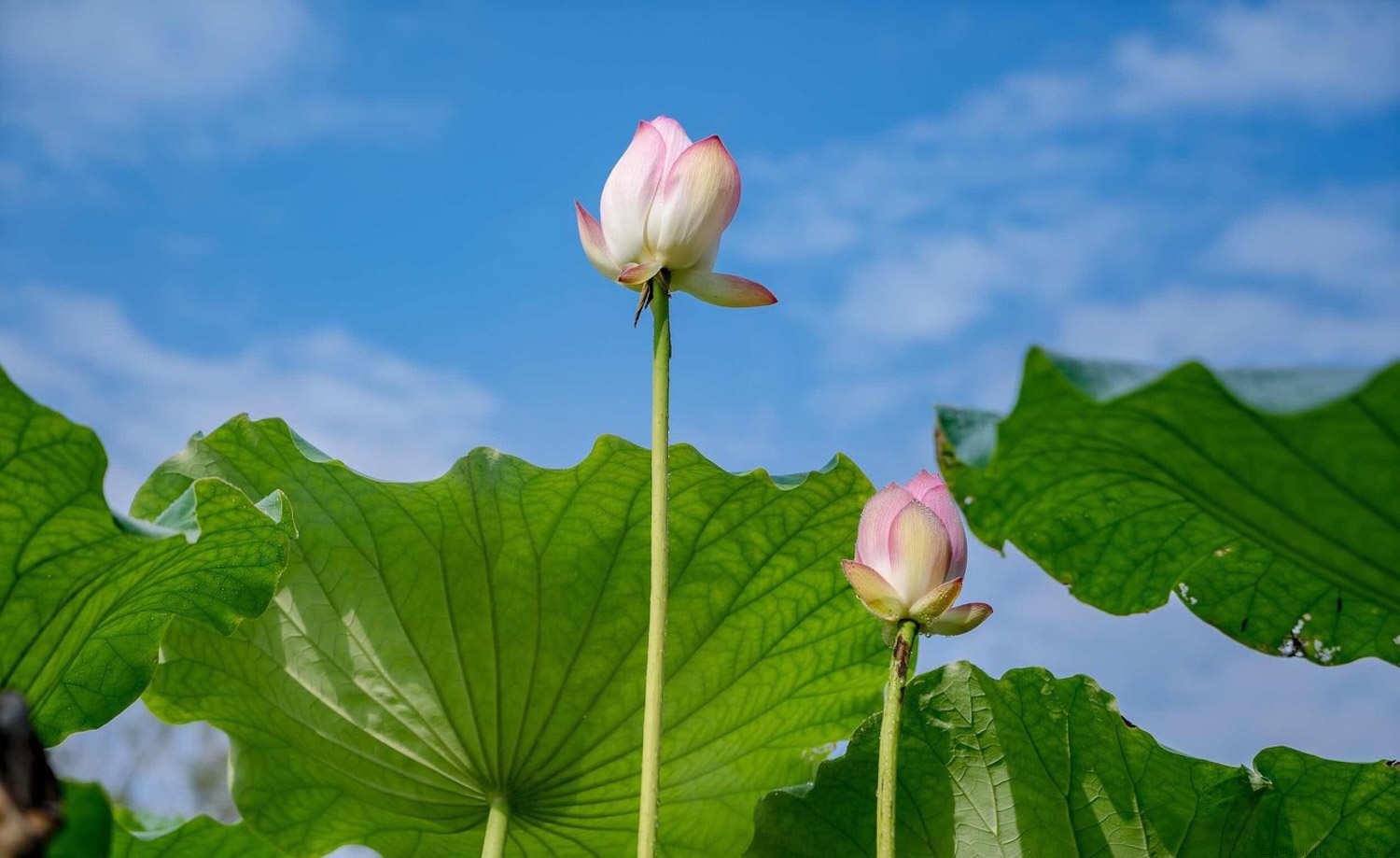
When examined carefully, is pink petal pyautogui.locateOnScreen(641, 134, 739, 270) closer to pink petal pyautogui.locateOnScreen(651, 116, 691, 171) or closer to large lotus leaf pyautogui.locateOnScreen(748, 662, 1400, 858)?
pink petal pyautogui.locateOnScreen(651, 116, 691, 171)

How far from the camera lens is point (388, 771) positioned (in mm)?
1592

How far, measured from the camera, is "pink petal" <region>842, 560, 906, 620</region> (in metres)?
1.06

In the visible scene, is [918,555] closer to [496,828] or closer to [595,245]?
[595,245]

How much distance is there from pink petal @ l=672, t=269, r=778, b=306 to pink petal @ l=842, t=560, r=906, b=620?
0.28m

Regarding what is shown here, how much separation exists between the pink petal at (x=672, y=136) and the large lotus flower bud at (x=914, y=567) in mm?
396

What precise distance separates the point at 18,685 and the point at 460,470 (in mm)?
531

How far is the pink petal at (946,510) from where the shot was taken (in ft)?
3.56

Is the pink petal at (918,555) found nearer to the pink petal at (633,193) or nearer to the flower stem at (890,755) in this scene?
the flower stem at (890,755)

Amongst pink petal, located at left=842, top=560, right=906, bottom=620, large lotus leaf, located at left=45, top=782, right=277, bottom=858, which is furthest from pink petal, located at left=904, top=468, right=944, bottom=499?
large lotus leaf, located at left=45, top=782, right=277, bottom=858

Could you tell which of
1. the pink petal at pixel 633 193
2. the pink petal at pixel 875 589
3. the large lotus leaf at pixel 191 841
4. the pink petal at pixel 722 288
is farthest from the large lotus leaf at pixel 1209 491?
the large lotus leaf at pixel 191 841

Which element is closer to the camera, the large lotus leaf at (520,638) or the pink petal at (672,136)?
the pink petal at (672,136)

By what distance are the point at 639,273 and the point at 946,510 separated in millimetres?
360

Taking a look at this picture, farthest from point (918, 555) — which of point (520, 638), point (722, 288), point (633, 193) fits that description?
point (520, 638)

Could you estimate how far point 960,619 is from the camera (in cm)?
108
